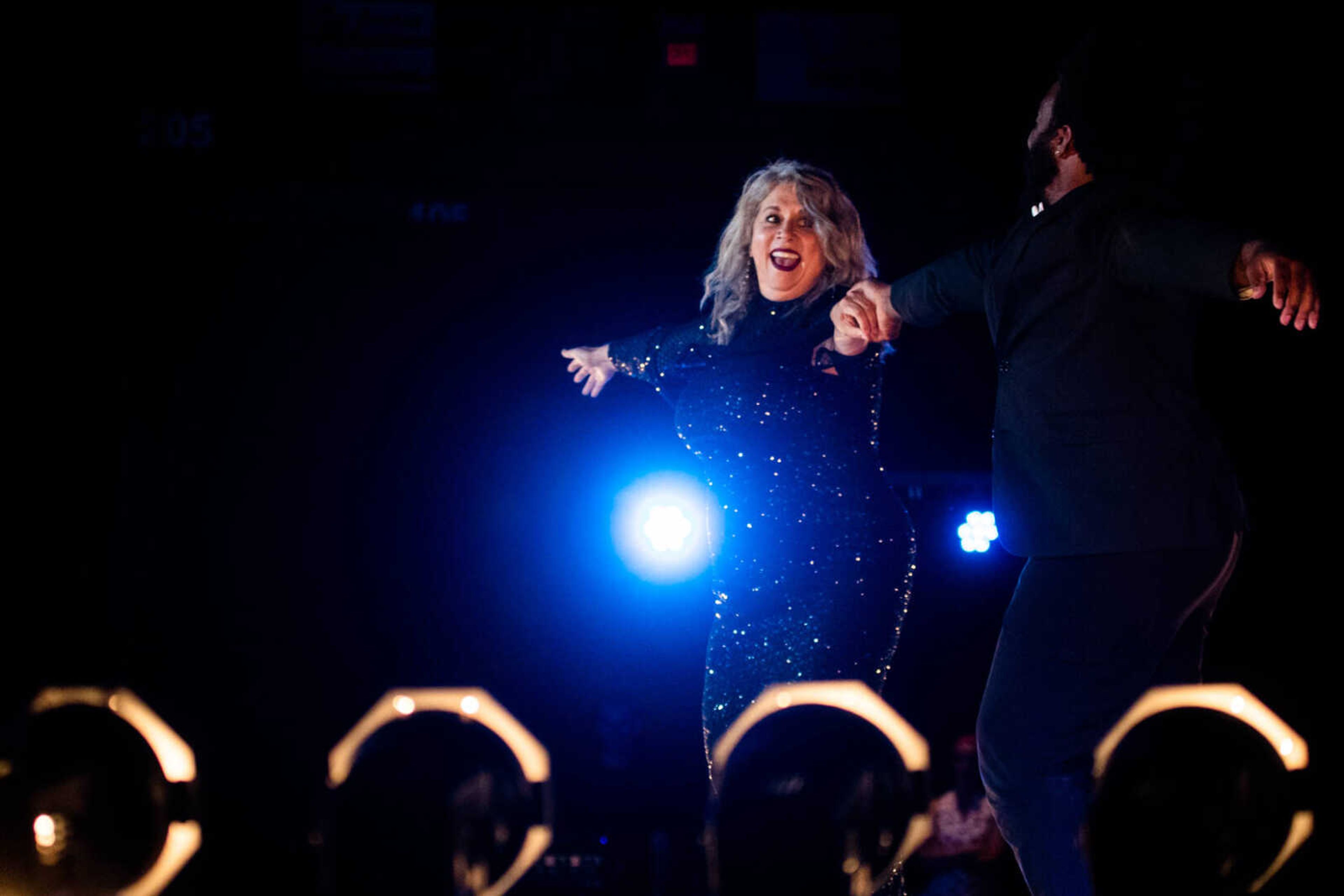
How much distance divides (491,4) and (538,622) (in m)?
1.83

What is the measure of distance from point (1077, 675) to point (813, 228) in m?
1.44

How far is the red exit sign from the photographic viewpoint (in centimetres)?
290

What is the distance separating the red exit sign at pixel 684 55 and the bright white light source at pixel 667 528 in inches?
51.5

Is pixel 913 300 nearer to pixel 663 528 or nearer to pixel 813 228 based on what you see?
pixel 813 228

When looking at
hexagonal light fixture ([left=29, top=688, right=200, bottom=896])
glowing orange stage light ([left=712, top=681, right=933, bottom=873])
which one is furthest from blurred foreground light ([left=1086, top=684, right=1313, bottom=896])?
hexagonal light fixture ([left=29, top=688, right=200, bottom=896])

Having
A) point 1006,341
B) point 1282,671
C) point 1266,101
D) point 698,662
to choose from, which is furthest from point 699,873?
point 1266,101

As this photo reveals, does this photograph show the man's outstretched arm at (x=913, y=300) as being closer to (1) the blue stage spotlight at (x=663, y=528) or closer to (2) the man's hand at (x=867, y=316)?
(2) the man's hand at (x=867, y=316)

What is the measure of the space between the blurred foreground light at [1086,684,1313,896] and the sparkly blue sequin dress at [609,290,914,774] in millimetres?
783

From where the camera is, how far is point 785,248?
2.65 m

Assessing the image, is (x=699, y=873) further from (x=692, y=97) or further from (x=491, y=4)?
(x=491, y=4)

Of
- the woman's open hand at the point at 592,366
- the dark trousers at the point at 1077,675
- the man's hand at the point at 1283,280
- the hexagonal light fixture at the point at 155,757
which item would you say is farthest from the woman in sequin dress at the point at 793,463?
the hexagonal light fixture at the point at 155,757

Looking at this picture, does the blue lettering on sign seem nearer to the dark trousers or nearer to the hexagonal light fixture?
the hexagonal light fixture

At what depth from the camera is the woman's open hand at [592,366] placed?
9.47 feet

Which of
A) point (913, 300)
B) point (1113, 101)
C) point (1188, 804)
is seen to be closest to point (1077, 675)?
point (1188, 804)
